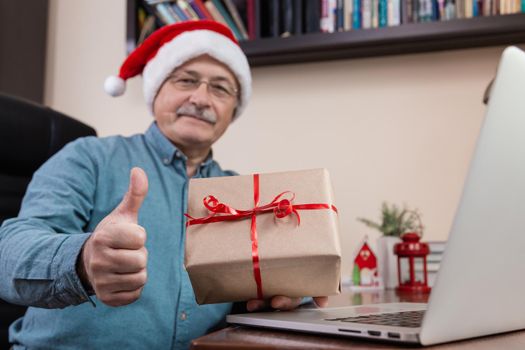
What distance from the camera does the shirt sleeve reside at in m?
0.63

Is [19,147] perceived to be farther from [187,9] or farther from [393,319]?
[393,319]

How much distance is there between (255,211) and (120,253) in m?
0.19

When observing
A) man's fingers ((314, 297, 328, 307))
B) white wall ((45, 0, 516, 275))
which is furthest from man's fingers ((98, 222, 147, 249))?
white wall ((45, 0, 516, 275))

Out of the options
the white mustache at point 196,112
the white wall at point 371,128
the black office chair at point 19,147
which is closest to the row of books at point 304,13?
the white wall at point 371,128

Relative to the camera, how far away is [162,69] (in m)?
1.28

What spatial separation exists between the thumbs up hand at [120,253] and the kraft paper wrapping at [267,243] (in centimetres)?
10

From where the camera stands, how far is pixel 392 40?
1.53 meters

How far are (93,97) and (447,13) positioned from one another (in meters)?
1.32

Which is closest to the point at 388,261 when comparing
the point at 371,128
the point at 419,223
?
the point at 419,223

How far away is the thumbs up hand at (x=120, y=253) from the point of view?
536mm

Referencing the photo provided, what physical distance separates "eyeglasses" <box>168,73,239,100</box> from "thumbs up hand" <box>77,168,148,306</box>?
2.41ft

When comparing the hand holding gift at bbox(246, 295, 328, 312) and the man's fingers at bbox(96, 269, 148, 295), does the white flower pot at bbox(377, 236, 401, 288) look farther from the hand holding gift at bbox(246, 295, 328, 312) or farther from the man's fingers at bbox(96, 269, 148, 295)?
the man's fingers at bbox(96, 269, 148, 295)

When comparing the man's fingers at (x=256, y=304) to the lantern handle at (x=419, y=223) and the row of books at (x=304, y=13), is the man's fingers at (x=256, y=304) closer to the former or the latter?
the lantern handle at (x=419, y=223)

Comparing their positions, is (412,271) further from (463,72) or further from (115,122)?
(115,122)
